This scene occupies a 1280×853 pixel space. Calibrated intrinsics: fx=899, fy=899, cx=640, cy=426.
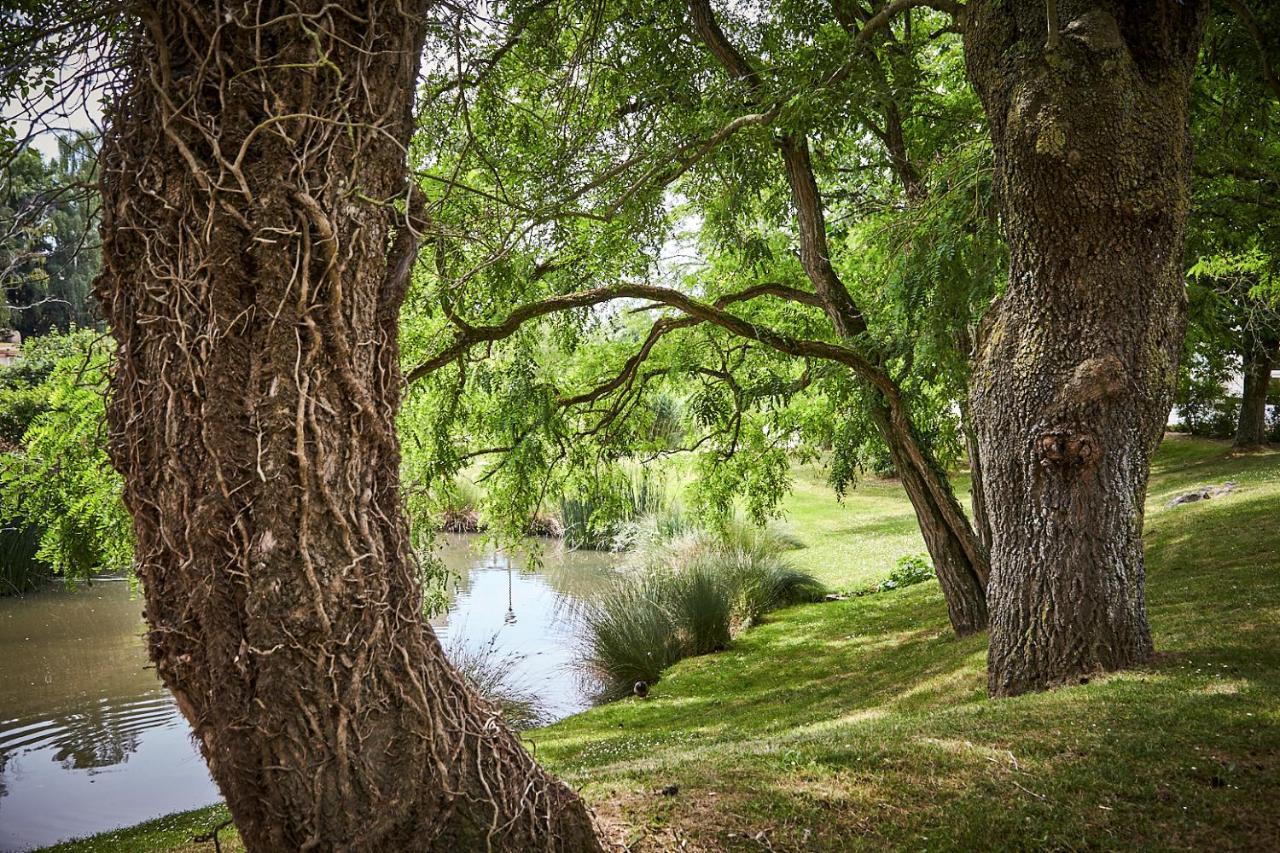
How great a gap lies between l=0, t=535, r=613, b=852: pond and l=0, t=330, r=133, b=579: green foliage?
1.15 meters

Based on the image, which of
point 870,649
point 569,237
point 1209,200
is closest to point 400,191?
point 569,237

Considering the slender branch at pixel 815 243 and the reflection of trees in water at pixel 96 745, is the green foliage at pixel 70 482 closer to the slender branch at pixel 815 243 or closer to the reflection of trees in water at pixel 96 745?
the reflection of trees in water at pixel 96 745

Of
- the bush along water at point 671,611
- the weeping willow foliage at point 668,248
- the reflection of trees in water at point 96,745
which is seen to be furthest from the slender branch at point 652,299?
the reflection of trees in water at point 96,745

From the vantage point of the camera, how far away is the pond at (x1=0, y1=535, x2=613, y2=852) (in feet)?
23.6

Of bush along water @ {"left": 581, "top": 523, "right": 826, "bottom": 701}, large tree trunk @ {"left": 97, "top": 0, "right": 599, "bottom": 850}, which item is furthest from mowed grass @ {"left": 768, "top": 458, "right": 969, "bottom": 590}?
large tree trunk @ {"left": 97, "top": 0, "right": 599, "bottom": 850}

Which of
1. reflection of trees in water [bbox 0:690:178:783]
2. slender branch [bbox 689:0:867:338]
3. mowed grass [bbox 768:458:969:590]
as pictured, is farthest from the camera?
mowed grass [bbox 768:458:969:590]

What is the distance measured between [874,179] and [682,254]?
2356 millimetres

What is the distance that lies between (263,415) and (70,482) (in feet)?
20.7

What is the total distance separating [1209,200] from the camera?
280 inches

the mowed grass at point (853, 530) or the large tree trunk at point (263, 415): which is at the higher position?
the large tree trunk at point (263, 415)

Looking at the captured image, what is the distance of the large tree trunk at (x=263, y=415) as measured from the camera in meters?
2.01

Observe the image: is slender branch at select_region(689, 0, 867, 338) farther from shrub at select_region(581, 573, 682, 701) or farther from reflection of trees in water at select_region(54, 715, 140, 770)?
reflection of trees in water at select_region(54, 715, 140, 770)

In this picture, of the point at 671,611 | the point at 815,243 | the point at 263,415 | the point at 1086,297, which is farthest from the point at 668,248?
the point at 263,415

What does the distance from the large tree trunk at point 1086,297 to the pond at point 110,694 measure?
14.7ft
